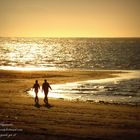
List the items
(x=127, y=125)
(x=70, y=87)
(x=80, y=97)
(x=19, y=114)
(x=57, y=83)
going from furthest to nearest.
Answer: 1. (x=57, y=83)
2. (x=70, y=87)
3. (x=80, y=97)
4. (x=19, y=114)
5. (x=127, y=125)

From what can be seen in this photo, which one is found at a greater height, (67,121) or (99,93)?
(99,93)

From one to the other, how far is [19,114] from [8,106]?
3.15 metres

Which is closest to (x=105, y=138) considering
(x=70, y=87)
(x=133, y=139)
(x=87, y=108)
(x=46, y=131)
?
(x=133, y=139)

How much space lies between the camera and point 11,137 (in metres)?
16.0

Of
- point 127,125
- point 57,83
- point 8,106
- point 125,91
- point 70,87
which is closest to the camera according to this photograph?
point 127,125

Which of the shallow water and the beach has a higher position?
the shallow water

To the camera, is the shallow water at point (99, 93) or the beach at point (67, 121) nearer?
the beach at point (67, 121)

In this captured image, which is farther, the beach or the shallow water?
the shallow water

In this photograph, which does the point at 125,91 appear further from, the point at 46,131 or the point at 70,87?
the point at 46,131

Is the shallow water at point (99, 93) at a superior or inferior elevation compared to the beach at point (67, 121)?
superior

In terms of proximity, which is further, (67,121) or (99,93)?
(99,93)

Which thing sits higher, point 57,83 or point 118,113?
point 57,83

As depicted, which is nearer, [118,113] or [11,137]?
[11,137]

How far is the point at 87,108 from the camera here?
24.7 metres
